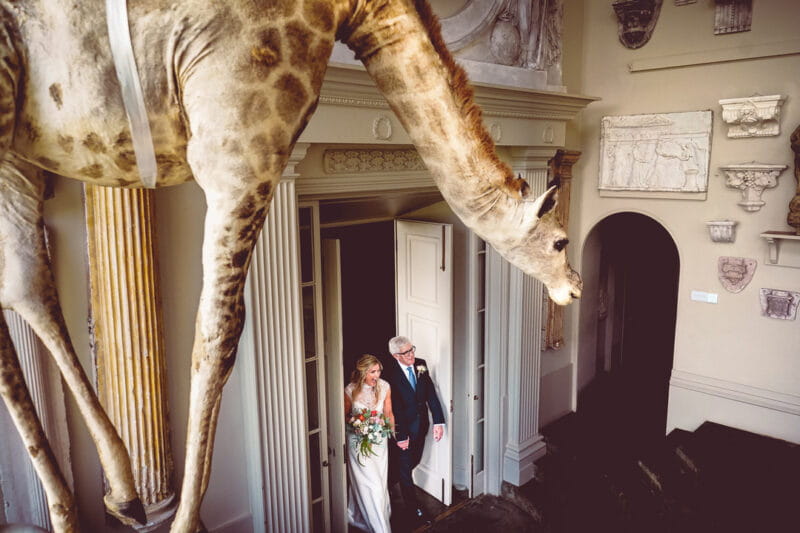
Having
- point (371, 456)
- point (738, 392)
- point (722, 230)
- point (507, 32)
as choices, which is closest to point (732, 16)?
point (722, 230)

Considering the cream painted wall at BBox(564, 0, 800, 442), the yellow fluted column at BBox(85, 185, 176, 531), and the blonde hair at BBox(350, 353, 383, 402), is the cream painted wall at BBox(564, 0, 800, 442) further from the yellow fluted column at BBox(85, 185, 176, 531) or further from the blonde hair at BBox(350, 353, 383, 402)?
the yellow fluted column at BBox(85, 185, 176, 531)

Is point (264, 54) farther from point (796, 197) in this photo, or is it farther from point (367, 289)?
point (367, 289)

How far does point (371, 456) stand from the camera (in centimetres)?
487

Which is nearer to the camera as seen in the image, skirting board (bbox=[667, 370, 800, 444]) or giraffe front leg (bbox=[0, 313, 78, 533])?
giraffe front leg (bbox=[0, 313, 78, 533])

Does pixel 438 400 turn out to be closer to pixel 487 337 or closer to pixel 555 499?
pixel 487 337

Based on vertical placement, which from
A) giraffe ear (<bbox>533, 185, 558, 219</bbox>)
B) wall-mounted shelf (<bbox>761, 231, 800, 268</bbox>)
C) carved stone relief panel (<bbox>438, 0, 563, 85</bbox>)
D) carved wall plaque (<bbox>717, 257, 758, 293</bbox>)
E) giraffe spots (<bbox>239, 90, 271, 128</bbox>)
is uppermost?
carved stone relief panel (<bbox>438, 0, 563, 85</bbox>)

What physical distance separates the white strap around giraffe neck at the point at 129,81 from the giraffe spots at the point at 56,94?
74mm

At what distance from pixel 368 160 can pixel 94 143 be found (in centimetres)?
333

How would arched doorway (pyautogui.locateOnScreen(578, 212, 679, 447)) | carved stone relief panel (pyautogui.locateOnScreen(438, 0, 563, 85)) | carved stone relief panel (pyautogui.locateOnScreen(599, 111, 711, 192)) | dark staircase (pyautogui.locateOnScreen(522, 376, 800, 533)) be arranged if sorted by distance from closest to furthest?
1. dark staircase (pyautogui.locateOnScreen(522, 376, 800, 533))
2. carved stone relief panel (pyautogui.locateOnScreen(438, 0, 563, 85))
3. carved stone relief panel (pyautogui.locateOnScreen(599, 111, 711, 192))
4. arched doorway (pyautogui.locateOnScreen(578, 212, 679, 447))

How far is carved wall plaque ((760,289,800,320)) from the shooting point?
4.99 m

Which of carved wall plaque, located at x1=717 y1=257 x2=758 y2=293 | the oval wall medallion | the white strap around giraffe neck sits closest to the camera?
the white strap around giraffe neck

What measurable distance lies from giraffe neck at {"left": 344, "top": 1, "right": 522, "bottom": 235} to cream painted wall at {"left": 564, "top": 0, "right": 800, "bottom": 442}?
4952 millimetres

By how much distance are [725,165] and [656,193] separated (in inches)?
26.5

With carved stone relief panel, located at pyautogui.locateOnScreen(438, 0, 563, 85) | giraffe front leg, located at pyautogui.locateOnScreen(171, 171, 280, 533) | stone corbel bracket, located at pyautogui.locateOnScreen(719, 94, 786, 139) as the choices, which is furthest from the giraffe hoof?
stone corbel bracket, located at pyautogui.locateOnScreen(719, 94, 786, 139)
